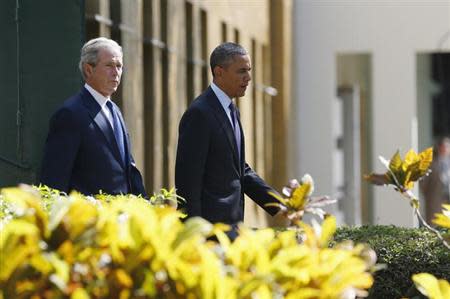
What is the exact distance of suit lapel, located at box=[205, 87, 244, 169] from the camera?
739 cm

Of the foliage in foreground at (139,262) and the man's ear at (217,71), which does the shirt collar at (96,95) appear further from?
the foliage in foreground at (139,262)

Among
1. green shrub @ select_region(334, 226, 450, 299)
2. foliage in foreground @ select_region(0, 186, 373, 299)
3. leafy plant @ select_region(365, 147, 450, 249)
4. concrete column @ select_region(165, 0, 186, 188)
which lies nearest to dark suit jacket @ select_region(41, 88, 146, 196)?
green shrub @ select_region(334, 226, 450, 299)

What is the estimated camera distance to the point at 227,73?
7.45 m

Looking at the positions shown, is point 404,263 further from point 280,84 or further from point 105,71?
point 280,84

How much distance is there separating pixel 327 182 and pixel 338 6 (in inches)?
114

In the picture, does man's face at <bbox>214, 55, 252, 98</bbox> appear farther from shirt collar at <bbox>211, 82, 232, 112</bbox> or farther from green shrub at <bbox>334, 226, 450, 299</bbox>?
green shrub at <bbox>334, 226, 450, 299</bbox>

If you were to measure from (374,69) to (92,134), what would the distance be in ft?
50.4

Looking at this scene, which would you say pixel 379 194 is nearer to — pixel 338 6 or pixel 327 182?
pixel 327 182

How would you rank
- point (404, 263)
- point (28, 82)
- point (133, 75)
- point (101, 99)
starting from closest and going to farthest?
point (404, 263), point (101, 99), point (28, 82), point (133, 75)

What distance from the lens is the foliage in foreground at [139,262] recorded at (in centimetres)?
367

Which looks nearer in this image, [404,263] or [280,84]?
[404,263]

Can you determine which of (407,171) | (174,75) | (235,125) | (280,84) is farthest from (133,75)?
(280,84)

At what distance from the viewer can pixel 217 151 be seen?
7.37m

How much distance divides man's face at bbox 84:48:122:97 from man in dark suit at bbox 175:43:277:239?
470mm
